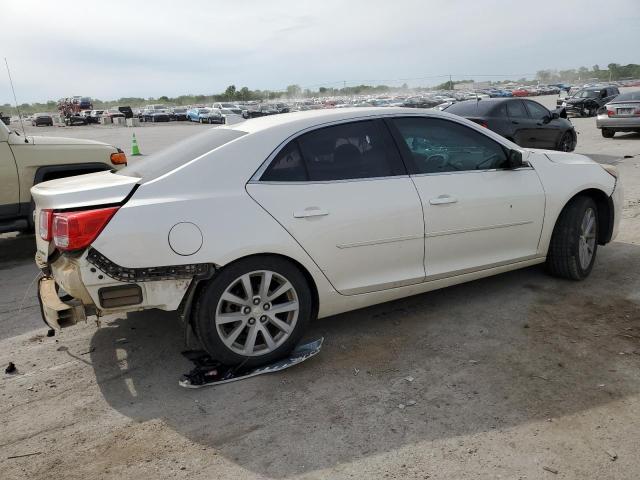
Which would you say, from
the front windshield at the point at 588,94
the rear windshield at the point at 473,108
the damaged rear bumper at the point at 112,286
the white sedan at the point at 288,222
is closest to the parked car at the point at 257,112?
the front windshield at the point at 588,94

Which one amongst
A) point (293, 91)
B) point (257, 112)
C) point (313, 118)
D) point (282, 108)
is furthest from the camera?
point (293, 91)

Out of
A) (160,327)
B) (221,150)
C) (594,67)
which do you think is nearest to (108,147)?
(160,327)

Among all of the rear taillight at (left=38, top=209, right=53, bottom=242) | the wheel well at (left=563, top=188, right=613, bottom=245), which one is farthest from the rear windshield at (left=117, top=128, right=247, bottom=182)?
the wheel well at (left=563, top=188, right=613, bottom=245)

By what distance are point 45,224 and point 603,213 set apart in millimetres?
4610

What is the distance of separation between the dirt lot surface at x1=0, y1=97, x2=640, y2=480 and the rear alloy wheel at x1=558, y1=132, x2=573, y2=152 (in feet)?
31.9

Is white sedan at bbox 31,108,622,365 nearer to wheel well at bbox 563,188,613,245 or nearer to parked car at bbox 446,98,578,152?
wheel well at bbox 563,188,613,245

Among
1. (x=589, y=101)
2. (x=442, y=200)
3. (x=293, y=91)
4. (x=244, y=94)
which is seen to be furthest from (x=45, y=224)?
(x=293, y=91)

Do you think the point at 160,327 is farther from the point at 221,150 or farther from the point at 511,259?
the point at 511,259

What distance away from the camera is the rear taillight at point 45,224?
129 inches

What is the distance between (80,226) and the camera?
3053mm

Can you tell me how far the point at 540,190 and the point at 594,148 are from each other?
482 inches

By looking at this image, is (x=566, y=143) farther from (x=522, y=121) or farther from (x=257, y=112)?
(x=257, y=112)

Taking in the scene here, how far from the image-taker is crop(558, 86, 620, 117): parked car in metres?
28.5

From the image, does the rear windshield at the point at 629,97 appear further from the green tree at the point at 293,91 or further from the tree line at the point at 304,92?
the green tree at the point at 293,91
